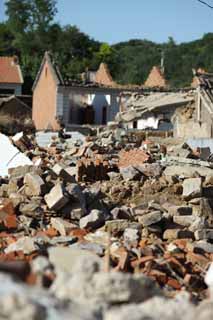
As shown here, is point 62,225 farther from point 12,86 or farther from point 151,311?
point 12,86

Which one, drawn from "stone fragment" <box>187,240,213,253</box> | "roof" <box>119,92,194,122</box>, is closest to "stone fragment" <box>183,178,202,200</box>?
"stone fragment" <box>187,240,213,253</box>

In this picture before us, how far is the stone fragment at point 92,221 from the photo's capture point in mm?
10039

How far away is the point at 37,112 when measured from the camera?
38.2 meters

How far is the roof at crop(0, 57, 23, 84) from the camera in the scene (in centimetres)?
4797

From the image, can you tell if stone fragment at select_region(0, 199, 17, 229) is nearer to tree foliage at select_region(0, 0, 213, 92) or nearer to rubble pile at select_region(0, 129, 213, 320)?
rubble pile at select_region(0, 129, 213, 320)

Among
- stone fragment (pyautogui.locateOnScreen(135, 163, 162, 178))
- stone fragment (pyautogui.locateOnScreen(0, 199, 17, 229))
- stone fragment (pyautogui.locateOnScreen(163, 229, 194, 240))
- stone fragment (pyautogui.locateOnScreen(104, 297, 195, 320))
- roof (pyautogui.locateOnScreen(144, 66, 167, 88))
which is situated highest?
roof (pyautogui.locateOnScreen(144, 66, 167, 88))

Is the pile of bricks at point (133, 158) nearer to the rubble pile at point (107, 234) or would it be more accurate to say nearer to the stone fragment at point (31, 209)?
the rubble pile at point (107, 234)

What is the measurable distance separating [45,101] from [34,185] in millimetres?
26657

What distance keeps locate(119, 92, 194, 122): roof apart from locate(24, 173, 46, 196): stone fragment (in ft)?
60.7

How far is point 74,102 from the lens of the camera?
118 ft

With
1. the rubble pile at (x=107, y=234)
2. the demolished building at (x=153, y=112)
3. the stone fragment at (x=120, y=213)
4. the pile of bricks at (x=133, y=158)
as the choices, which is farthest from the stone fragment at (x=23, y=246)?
the demolished building at (x=153, y=112)

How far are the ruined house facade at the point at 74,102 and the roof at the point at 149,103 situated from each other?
2.57 m

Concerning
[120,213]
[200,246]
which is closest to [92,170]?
[120,213]

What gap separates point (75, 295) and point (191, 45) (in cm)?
8193
